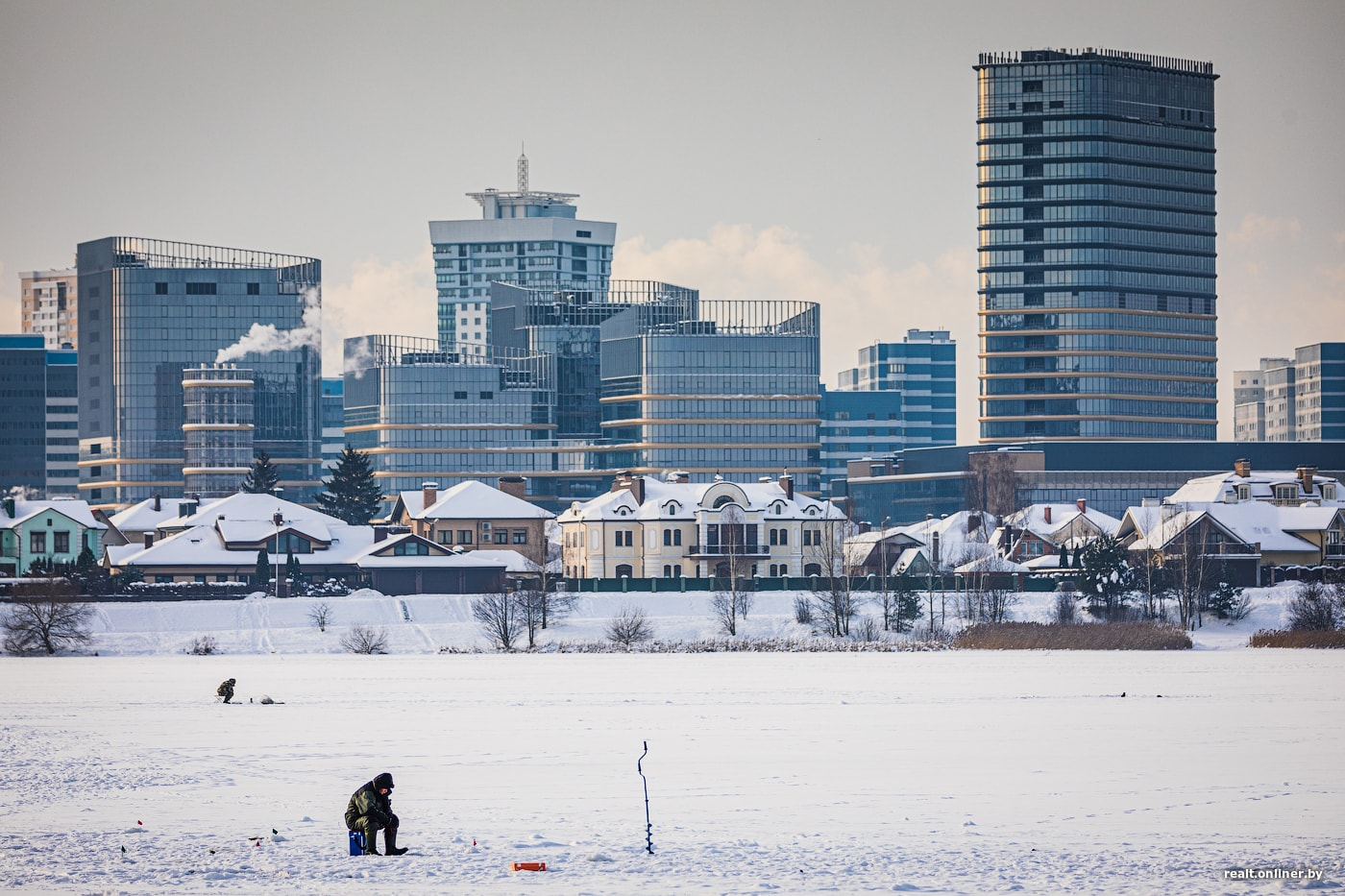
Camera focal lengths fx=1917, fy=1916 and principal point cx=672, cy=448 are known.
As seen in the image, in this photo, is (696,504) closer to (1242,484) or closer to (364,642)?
(1242,484)

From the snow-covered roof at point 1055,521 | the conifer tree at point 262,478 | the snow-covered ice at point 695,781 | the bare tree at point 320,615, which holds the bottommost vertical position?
the bare tree at point 320,615

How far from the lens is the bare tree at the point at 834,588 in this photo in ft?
345

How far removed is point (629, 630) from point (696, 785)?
211 ft

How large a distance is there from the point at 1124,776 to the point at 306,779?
16268 mm

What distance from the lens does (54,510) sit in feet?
453

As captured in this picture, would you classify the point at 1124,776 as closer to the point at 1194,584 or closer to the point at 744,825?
the point at 744,825

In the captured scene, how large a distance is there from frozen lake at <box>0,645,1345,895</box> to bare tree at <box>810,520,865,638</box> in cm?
3817

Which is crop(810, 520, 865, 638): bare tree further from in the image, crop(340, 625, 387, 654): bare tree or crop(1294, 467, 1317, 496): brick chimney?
crop(1294, 467, 1317, 496): brick chimney

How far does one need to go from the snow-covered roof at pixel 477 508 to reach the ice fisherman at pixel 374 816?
120 metres

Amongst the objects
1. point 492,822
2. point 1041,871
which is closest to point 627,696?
point 492,822

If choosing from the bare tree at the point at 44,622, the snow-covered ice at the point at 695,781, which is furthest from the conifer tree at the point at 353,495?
the snow-covered ice at the point at 695,781

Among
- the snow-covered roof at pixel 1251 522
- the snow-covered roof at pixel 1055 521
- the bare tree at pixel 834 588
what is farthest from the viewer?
the snow-covered roof at pixel 1055 521

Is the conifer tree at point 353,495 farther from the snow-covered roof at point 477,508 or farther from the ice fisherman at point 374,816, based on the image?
the ice fisherman at point 374,816

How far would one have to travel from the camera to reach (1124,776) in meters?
37.8
